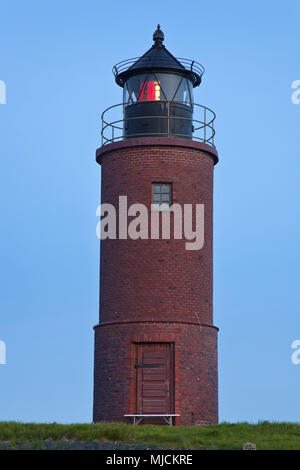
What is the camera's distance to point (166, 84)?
28.8 meters

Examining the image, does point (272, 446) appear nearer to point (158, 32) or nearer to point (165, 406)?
point (165, 406)

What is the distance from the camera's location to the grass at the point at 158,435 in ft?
66.6

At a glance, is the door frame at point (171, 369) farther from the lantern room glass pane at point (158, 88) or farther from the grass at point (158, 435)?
the lantern room glass pane at point (158, 88)

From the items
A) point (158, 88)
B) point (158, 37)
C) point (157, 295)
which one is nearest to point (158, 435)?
point (157, 295)

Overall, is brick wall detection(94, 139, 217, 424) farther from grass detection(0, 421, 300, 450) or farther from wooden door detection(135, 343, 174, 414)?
grass detection(0, 421, 300, 450)

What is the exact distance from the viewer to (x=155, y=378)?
88.9 ft

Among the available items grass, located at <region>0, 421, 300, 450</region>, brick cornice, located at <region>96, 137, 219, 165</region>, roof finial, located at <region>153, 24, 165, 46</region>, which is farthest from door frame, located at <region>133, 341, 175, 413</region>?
roof finial, located at <region>153, 24, 165, 46</region>

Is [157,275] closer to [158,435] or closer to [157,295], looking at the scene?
[157,295]

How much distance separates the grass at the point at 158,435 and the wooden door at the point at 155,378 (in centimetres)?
393

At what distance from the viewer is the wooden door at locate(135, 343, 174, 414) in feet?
88.3

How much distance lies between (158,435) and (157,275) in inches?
278

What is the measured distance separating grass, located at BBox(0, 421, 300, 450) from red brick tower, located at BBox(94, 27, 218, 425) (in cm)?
415

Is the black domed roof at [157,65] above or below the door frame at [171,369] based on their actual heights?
above

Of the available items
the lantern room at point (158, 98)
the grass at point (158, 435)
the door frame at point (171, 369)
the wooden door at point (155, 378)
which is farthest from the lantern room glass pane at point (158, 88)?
the grass at point (158, 435)
